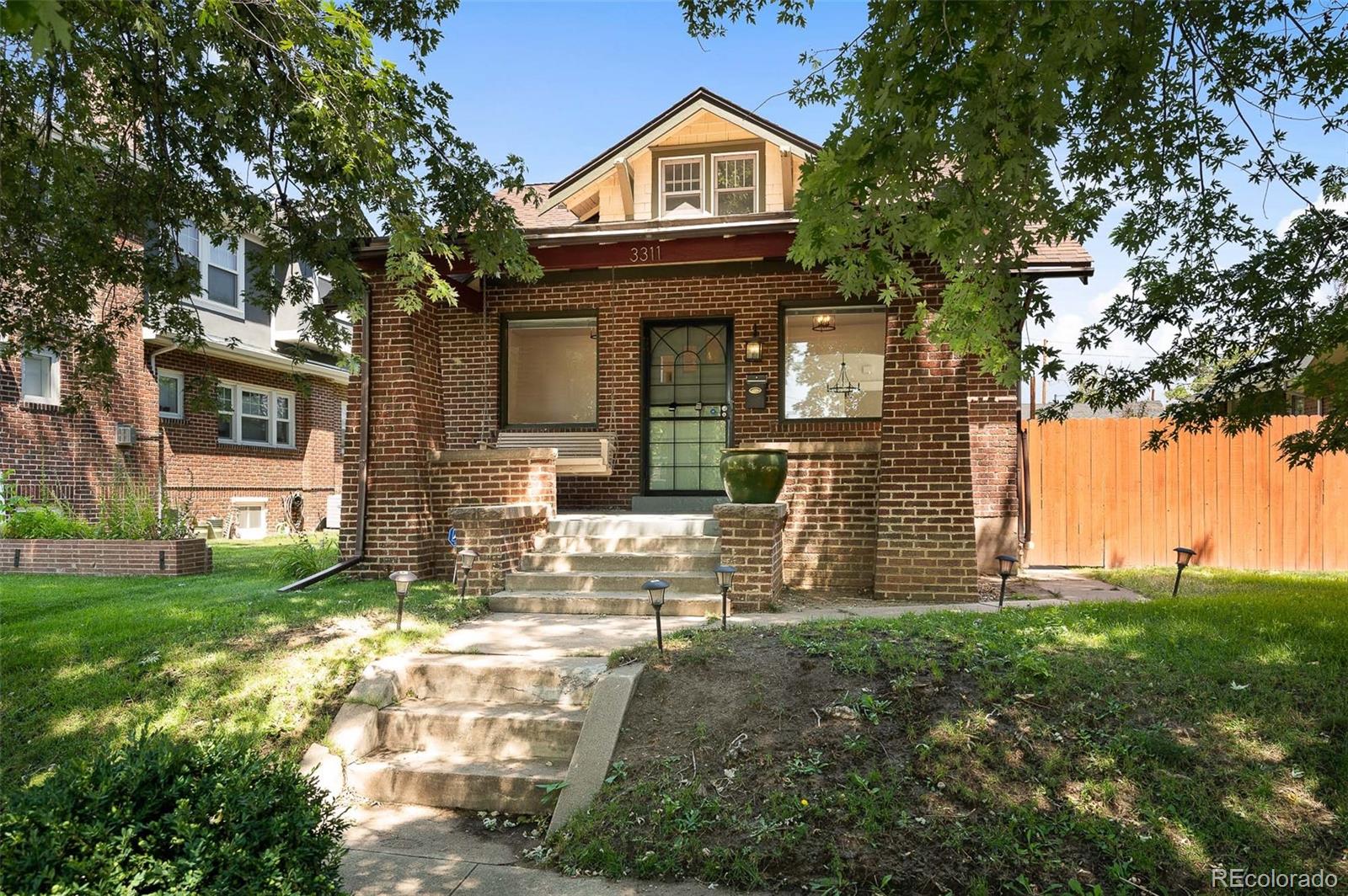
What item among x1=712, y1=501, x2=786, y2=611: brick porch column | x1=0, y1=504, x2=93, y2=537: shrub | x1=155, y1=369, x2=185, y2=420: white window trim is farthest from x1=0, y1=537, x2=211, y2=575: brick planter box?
x1=712, y1=501, x2=786, y2=611: brick porch column

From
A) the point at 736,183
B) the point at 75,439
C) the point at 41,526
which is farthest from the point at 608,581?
the point at 75,439

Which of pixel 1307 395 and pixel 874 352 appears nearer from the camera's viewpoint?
pixel 1307 395

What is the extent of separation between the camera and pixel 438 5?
627 cm

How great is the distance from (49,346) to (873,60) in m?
7.34

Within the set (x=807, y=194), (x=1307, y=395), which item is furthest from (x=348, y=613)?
(x=1307, y=395)

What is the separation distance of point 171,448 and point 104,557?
22.4 ft

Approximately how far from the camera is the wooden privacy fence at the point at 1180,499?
32.5 ft

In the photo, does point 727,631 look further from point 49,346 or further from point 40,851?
point 49,346

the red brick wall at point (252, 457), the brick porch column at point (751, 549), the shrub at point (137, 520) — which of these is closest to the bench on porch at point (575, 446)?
the brick porch column at point (751, 549)

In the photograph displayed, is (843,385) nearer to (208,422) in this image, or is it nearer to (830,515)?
(830,515)

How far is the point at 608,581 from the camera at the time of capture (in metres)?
6.98

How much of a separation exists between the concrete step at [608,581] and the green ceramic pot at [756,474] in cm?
82

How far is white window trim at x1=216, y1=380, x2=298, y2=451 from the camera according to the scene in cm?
1702

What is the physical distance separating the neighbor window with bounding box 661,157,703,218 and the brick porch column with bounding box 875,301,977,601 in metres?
4.66
